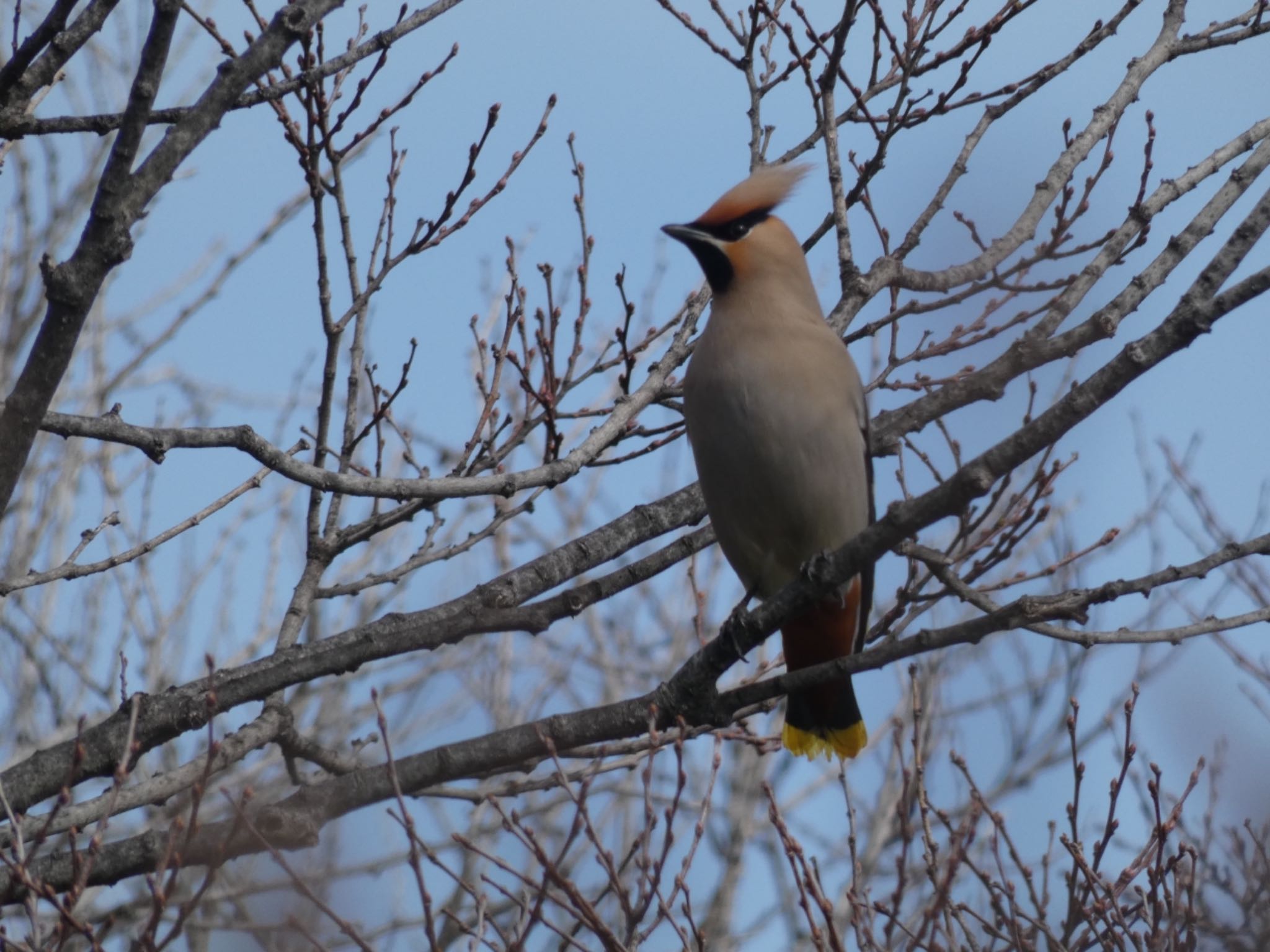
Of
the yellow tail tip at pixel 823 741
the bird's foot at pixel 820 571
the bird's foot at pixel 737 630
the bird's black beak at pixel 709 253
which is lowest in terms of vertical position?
the bird's foot at pixel 820 571

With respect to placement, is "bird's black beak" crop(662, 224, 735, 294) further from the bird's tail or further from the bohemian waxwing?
the bird's tail

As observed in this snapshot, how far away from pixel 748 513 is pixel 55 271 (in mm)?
2246

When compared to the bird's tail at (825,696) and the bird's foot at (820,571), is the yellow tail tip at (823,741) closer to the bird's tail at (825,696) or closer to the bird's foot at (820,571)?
the bird's tail at (825,696)

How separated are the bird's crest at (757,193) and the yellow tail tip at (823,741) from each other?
166 centimetres

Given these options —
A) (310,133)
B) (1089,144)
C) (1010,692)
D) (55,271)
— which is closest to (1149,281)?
(1089,144)

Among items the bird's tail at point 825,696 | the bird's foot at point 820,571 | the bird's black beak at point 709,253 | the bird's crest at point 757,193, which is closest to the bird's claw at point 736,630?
the bird's foot at point 820,571

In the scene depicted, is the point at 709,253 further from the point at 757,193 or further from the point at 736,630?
the point at 736,630

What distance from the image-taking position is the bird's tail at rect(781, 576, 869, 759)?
4863 mm

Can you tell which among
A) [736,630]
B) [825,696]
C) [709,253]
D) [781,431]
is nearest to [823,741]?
[825,696]

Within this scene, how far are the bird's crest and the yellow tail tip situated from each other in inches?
65.3

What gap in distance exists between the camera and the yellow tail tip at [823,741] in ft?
16.4

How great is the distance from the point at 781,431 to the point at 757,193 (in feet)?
3.10

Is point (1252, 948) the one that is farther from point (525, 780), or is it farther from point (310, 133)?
point (310, 133)

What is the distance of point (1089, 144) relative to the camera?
477 cm
